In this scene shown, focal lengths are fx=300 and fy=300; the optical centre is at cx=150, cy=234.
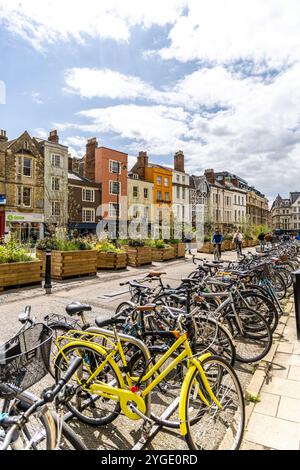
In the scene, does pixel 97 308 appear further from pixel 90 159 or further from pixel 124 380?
pixel 90 159

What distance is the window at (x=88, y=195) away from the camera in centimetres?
3183

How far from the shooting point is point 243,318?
4453mm

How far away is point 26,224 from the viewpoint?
90.4ft

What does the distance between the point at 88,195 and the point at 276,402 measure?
30802 millimetres

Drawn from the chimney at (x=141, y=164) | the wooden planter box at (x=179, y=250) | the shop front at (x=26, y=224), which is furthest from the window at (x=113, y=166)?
the wooden planter box at (x=179, y=250)

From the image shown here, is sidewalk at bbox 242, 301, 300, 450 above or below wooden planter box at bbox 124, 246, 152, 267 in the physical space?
below

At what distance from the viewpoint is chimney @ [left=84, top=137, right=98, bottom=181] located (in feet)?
113

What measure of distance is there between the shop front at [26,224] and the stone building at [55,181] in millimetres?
939

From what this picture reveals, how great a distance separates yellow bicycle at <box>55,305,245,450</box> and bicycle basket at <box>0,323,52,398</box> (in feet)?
1.42

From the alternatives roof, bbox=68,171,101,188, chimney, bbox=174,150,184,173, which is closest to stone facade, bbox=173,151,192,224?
chimney, bbox=174,150,184,173

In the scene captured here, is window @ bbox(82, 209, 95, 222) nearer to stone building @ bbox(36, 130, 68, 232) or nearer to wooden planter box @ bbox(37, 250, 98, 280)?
stone building @ bbox(36, 130, 68, 232)

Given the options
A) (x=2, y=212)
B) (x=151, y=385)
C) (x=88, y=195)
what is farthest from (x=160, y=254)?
(x=88, y=195)

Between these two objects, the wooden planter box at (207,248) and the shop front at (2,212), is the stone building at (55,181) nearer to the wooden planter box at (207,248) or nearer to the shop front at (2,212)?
the shop front at (2,212)
